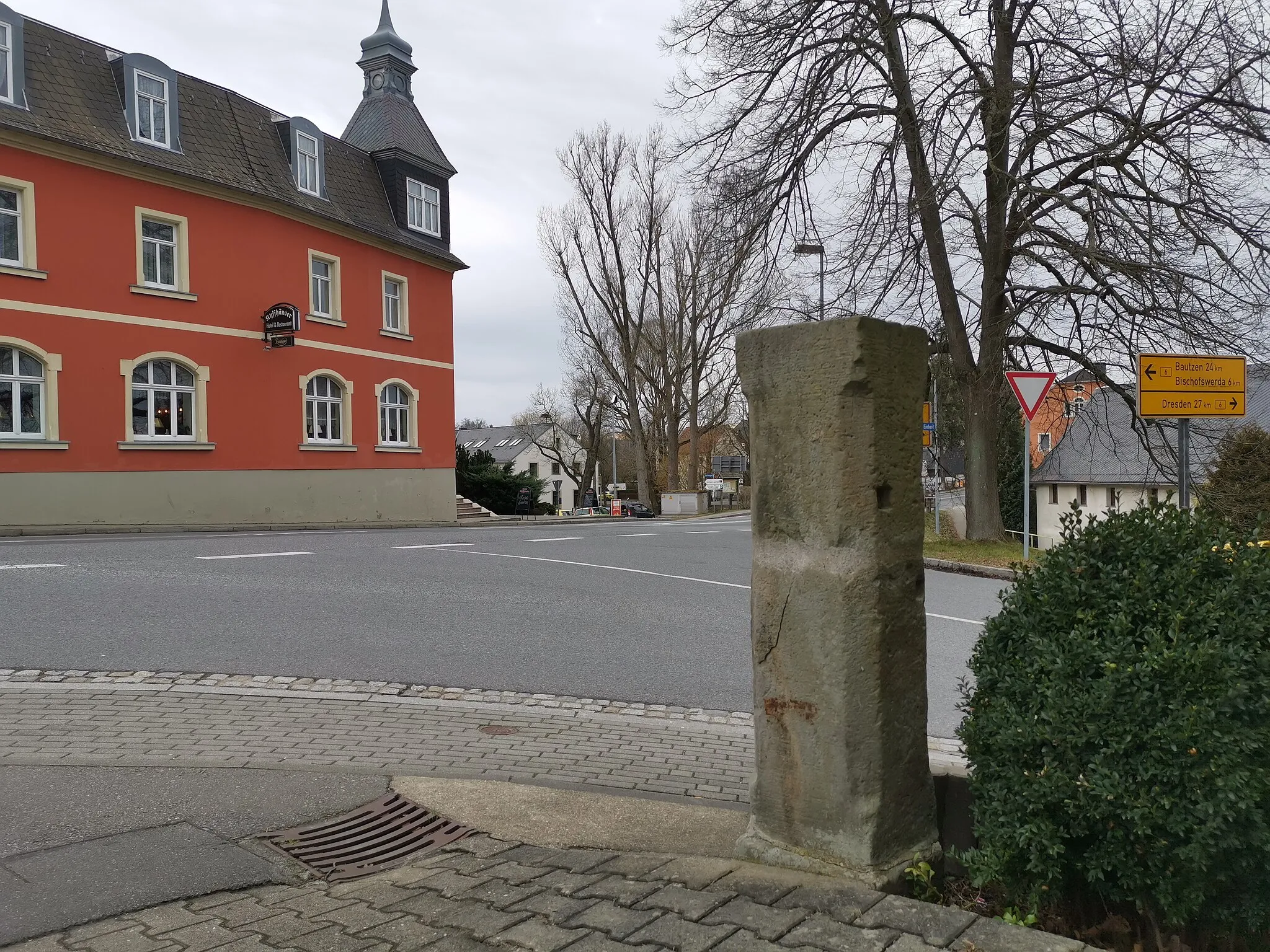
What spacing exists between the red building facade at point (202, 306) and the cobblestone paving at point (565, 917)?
19139 mm

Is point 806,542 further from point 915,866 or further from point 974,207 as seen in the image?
point 974,207

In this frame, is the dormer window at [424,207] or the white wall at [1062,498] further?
the white wall at [1062,498]

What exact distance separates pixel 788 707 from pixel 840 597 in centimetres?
44

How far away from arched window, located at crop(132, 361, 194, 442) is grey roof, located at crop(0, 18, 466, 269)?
14.6 ft

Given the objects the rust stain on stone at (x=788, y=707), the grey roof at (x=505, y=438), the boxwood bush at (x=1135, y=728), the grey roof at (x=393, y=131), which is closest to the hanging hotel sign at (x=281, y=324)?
the grey roof at (x=393, y=131)

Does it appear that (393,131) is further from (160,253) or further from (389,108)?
(160,253)

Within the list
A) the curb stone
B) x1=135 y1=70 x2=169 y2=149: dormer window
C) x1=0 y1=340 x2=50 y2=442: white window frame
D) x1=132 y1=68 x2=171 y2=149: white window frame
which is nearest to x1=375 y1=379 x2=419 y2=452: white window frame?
x1=132 y1=68 x2=171 y2=149: white window frame

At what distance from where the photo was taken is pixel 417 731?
586 centimetres

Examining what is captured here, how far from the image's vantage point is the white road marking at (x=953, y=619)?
10695 millimetres

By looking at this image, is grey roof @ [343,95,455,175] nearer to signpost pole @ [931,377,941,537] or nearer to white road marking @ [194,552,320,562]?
signpost pole @ [931,377,941,537]

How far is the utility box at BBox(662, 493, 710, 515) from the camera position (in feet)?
167

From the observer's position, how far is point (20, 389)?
2028cm

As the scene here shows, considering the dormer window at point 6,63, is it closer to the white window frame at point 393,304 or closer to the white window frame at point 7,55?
the white window frame at point 7,55

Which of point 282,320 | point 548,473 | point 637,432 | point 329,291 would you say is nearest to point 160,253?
point 282,320
